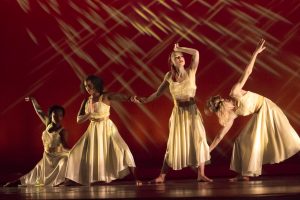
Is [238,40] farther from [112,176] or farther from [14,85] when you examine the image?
[14,85]

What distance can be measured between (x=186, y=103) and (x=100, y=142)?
0.97 m

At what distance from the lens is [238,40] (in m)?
7.35

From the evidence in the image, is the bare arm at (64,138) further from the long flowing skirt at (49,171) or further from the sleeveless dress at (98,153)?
the sleeveless dress at (98,153)

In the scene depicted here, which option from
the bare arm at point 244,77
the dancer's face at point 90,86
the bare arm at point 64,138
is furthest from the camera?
the bare arm at point 64,138

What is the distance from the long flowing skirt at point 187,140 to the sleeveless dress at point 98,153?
1.58 feet

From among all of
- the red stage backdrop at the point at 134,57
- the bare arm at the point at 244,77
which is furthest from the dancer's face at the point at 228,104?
the red stage backdrop at the point at 134,57

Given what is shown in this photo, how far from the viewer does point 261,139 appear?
19.0ft

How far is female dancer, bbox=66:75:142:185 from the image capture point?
19.1 ft

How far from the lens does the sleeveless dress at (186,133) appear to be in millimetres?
5641

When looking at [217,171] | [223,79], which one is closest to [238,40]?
[223,79]

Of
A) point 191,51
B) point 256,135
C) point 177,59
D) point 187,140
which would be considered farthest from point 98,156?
point 256,135

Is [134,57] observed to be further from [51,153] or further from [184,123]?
[184,123]

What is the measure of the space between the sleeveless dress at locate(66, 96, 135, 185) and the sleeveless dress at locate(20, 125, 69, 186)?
0.78 metres

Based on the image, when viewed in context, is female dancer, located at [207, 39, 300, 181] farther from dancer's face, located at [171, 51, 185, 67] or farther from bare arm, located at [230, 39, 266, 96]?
dancer's face, located at [171, 51, 185, 67]
